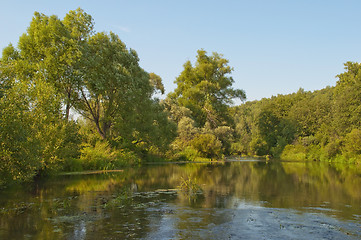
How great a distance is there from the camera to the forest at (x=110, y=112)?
21.6 m

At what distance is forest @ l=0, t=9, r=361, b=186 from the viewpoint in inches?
851

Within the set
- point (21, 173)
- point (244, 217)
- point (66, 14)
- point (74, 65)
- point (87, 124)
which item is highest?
point (66, 14)

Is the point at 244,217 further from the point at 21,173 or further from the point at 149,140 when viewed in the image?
the point at 149,140

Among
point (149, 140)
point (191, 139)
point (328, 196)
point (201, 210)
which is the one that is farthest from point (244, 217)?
point (191, 139)

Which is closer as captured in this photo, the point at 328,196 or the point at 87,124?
the point at 328,196

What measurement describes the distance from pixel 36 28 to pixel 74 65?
5.87 meters

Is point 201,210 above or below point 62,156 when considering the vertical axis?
below

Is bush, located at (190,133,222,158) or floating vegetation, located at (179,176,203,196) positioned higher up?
bush, located at (190,133,222,158)

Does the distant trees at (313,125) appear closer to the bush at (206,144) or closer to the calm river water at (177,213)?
the bush at (206,144)

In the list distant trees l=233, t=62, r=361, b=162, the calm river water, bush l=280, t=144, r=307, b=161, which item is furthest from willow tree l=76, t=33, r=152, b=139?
bush l=280, t=144, r=307, b=161

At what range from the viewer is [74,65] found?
37.0 metres

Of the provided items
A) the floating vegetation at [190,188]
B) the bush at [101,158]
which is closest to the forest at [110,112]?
the bush at [101,158]

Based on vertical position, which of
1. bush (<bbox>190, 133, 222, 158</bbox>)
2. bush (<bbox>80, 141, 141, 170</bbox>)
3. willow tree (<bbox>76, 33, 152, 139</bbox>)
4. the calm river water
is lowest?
the calm river water

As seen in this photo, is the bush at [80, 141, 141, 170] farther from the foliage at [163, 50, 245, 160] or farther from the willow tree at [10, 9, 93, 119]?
the foliage at [163, 50, 245, 160]
